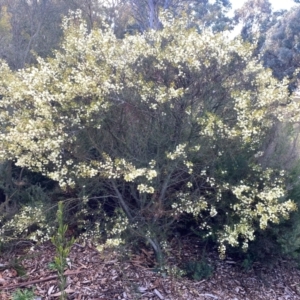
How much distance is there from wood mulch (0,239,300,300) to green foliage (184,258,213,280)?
72mm

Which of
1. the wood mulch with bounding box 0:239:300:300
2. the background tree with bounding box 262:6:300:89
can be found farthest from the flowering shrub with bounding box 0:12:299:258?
the background tree with bounding box 262:6:300:89

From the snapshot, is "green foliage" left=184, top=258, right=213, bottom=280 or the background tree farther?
the background tree

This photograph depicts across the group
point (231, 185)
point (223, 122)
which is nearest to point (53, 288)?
point (231, 185)

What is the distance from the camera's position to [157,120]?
181 inches

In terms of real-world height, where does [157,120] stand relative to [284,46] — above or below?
below

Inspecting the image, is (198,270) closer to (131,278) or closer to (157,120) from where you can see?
(131,278)

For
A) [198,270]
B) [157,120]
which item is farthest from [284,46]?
[157,120]

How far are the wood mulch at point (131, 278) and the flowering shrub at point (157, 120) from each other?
515mm

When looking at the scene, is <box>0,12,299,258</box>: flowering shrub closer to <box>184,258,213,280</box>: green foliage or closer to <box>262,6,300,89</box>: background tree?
<box>184,258,213,280</box>: green foliage

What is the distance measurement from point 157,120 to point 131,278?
1.87m

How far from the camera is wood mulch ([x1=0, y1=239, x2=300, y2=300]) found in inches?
185

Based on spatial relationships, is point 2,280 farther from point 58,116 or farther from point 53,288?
point 58,116

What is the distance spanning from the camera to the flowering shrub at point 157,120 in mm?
4316

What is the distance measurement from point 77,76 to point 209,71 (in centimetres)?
140
